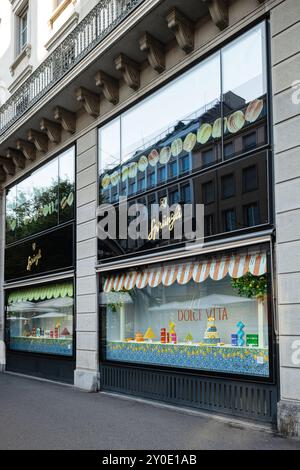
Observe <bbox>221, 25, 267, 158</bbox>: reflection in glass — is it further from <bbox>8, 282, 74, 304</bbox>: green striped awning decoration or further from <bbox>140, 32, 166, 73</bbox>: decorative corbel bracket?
<bbox>8, 282, 74, 304</bbox>: green striped awning decoration

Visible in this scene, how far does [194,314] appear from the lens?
10195 millimetres

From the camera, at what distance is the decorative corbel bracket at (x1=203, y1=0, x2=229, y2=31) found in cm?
919

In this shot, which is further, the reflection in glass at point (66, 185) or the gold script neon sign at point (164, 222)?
the reflection in glass at point (66, 185)

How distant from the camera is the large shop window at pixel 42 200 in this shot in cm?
1410

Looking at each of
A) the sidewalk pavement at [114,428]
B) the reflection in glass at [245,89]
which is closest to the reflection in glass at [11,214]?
the sidewalk pavement at [114,428]

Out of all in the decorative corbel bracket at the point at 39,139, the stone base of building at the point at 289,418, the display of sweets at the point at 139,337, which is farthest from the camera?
the decorative corbel bracket at the point at 39,139

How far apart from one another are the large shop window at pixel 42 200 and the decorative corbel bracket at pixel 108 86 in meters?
2.29

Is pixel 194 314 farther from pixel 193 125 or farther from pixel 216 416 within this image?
pixel 193 125

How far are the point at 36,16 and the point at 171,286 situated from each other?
10534mm

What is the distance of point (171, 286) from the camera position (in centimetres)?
1060

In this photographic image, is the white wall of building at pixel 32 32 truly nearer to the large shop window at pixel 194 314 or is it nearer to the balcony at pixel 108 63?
the balcony at pixel 108 63

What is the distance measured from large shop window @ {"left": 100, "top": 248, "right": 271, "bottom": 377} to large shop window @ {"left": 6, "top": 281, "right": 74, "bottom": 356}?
202 cm

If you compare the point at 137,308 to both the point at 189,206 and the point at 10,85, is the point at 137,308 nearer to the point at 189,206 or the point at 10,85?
the point at 189,206

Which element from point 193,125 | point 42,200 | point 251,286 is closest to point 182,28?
point 193,125
